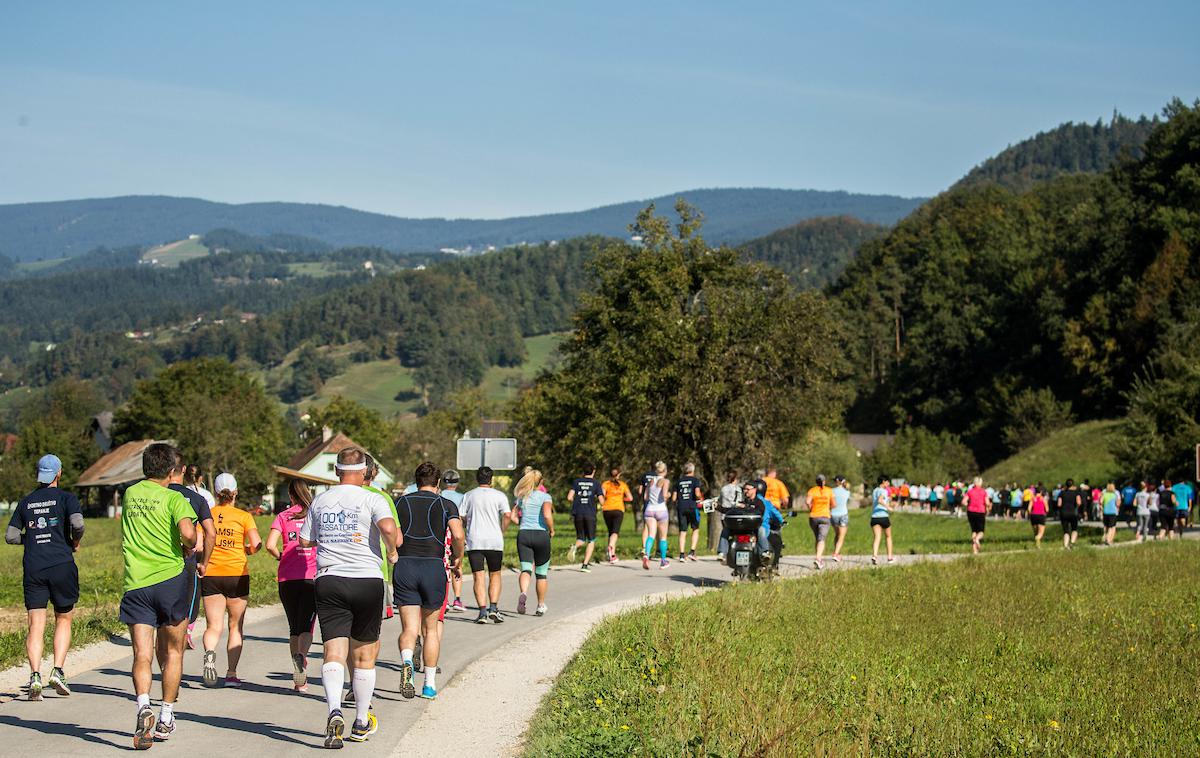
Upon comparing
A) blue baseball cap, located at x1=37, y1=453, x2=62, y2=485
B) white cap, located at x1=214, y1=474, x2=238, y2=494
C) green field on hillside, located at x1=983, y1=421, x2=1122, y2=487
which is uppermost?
blue baseball cap, located at x1=37, y1=453, x2=62, y2=485

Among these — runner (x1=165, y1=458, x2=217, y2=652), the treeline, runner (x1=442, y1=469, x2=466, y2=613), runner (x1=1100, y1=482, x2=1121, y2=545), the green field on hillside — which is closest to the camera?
runner (x1=165, y1=458, x2=217, y2=652)

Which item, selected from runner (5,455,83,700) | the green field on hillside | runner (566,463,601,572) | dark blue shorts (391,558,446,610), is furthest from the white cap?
the green field on hillside

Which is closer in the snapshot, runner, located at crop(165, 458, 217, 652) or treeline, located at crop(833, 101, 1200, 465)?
runner, located at crop(165, 458, 217, 652)

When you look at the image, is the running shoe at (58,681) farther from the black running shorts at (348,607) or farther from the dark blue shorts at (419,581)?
the black running shorts at (348,607)

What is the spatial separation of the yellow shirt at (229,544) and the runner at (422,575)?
63.0 inches

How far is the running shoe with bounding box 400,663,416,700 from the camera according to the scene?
11055 millimetres

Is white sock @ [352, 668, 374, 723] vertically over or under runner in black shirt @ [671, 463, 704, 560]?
over

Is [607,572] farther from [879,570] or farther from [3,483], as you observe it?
[3,483]

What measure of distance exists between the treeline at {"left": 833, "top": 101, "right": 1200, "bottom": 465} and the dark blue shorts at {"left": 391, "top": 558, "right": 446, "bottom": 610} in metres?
57.5

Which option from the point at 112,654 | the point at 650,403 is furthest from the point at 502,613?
the point at 650,403

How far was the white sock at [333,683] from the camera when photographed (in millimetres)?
9180

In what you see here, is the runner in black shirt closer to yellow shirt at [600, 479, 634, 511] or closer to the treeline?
yellow shirt at [600, 479, 634, 511]

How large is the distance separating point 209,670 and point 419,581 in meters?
2.04

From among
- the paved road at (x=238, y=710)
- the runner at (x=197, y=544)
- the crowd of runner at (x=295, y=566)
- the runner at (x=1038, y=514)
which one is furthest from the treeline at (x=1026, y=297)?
the runner at (x=197, y=544)
